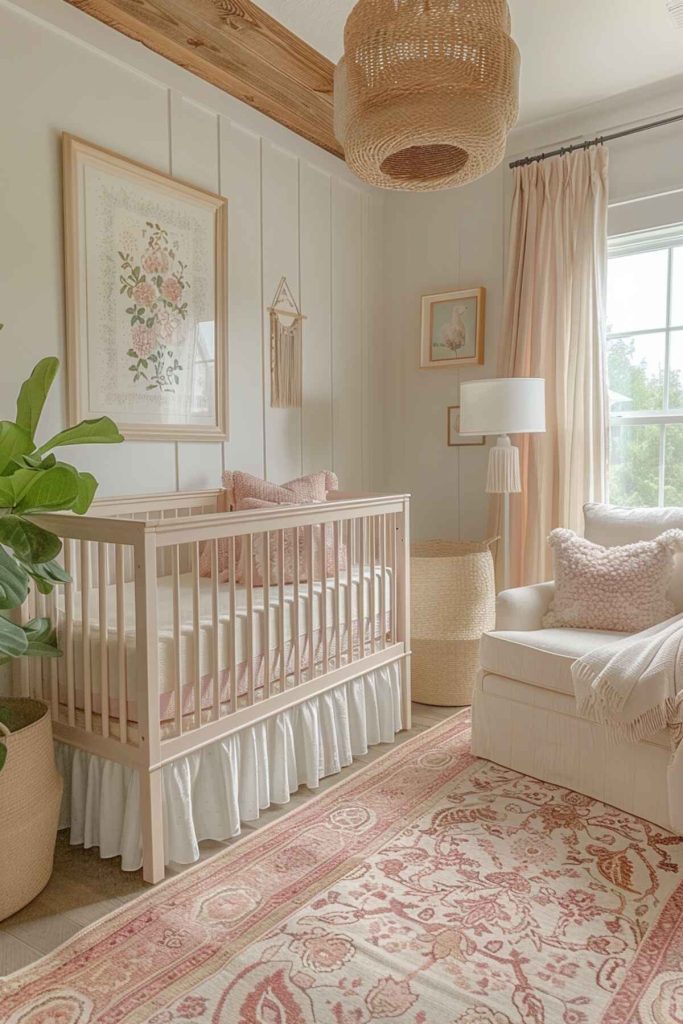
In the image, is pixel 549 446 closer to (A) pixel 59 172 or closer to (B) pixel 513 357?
(B) pixel 513 357

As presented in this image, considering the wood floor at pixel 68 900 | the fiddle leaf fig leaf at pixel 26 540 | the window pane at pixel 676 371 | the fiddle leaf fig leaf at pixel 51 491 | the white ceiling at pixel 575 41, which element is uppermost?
the white ceiling at pixel 575 41

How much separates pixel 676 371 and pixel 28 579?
276cm

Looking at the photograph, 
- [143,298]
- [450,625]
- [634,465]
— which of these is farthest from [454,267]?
[450,625]

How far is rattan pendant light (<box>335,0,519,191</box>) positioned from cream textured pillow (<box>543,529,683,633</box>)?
4.65ft

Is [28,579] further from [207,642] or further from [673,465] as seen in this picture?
[673,465]

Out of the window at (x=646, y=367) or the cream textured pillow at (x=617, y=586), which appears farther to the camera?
the window at (x=646, y=367)

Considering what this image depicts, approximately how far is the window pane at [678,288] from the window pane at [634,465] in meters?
0.47

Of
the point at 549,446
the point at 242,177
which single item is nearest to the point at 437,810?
the point at 549,446

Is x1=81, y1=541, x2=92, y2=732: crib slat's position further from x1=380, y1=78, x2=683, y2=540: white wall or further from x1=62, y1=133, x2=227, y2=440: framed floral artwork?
x1=380, y1=78, x2=683, y2=540: white wall

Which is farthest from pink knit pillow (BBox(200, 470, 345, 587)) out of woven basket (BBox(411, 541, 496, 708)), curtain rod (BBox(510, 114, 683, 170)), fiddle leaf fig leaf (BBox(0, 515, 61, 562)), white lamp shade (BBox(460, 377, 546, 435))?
curtain rod (BBox(510, 114, 683, 170))

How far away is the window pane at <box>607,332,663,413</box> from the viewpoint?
3.21 m

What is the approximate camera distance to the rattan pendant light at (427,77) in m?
1.56

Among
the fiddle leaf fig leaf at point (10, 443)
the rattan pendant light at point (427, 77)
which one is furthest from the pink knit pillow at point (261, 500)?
the rattan pendant light at point (427, 77)

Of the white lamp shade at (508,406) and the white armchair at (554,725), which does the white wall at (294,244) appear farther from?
the white armchair at (554,725)
